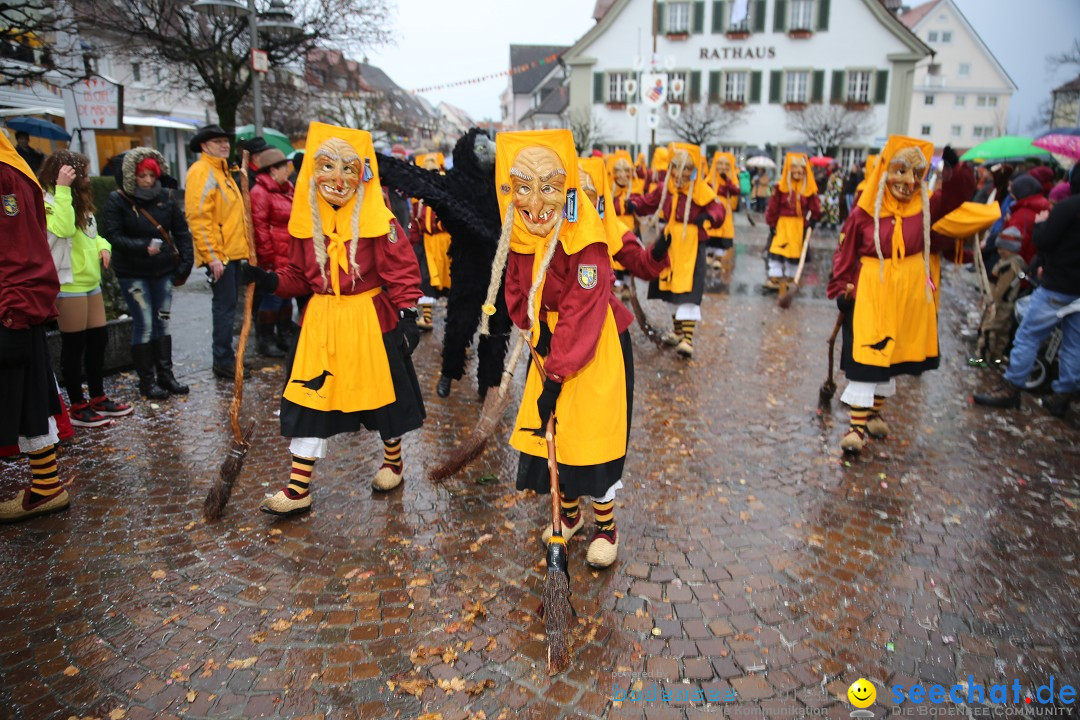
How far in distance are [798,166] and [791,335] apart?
3905mm

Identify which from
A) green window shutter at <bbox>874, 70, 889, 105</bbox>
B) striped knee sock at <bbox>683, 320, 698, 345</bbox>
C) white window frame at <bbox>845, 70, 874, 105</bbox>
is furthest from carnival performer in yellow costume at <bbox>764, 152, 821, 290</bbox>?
green window shutter at <bbox>874, 70, 889, 105</bbox>

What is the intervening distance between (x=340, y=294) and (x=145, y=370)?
329 centimetres

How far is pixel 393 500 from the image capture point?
4.63m

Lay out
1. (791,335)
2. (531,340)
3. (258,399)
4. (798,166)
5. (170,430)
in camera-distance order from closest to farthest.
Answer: (531,340) < (170,430) < (258,399) < (791,335) < (798,166)

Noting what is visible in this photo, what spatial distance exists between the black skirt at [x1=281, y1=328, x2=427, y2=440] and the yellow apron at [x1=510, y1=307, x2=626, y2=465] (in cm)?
127

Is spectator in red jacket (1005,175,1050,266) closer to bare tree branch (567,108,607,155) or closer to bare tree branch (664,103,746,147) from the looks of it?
→ bare tree branch (664,103,746,147)

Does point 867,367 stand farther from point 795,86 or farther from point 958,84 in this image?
point 958,84

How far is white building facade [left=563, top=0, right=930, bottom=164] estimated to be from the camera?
125ft

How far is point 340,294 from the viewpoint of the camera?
4.23 metres

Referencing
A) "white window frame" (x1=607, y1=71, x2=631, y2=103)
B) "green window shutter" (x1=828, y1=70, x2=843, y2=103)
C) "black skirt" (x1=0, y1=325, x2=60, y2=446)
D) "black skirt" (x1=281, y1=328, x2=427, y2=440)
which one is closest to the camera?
"black skirt" (x1=0, y1=325, x2=60, y2=446)

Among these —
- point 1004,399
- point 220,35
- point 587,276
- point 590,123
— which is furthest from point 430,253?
point 590,123

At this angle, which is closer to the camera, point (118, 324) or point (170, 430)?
point (170, 430)

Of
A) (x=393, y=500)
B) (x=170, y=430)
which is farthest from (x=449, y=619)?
(x=170, y=430)

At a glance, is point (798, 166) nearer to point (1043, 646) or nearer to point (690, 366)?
point (690, 366)
